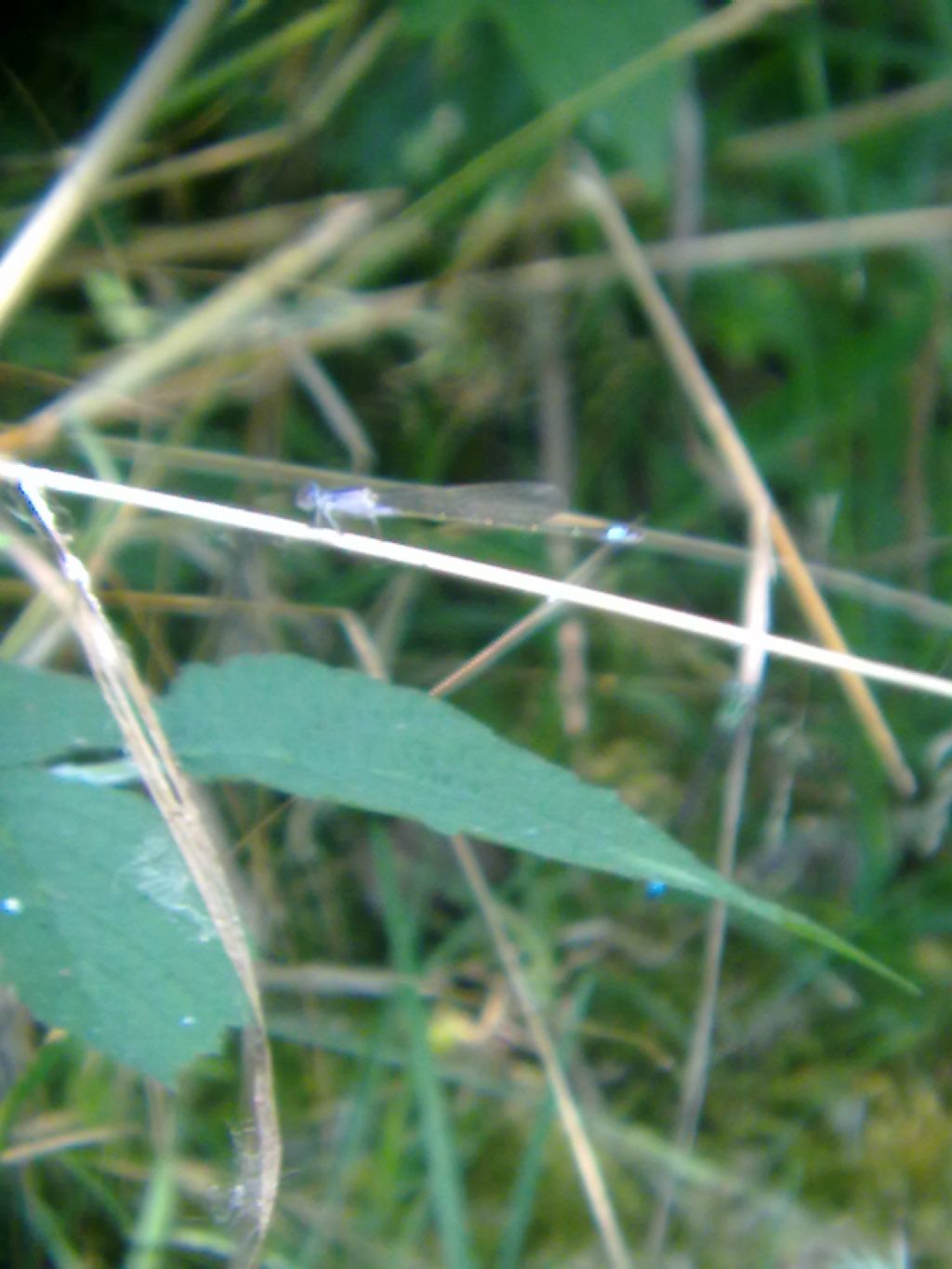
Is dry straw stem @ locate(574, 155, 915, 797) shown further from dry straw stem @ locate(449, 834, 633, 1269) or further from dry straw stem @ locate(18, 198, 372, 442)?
dry straw stem @ locate(449, 834, 633, 1269)

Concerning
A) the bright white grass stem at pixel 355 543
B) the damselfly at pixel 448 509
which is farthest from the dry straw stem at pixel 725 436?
the bright white grass stem at pixel 355 543

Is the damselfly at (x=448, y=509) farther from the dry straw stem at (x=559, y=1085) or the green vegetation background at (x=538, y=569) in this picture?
the dry straw stem at (x=559, y=1085)

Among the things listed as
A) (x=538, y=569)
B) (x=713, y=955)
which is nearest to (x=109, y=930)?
(x=713, y=955)

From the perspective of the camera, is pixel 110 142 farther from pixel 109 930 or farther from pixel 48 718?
pixel 109 930

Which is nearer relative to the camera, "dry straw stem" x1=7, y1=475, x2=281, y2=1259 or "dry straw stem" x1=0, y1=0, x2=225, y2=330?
"dry straw stem" x1=7, y1=475, x2=281, y2=1259

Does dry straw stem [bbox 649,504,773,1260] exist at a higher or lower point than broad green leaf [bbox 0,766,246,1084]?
lower

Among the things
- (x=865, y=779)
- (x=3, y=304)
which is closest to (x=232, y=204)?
(x=3, y=304)

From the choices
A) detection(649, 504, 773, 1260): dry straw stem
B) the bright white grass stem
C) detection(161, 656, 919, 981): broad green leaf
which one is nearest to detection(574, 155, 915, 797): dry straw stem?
detection(649, 504, 773, 1260): dry straw stem
